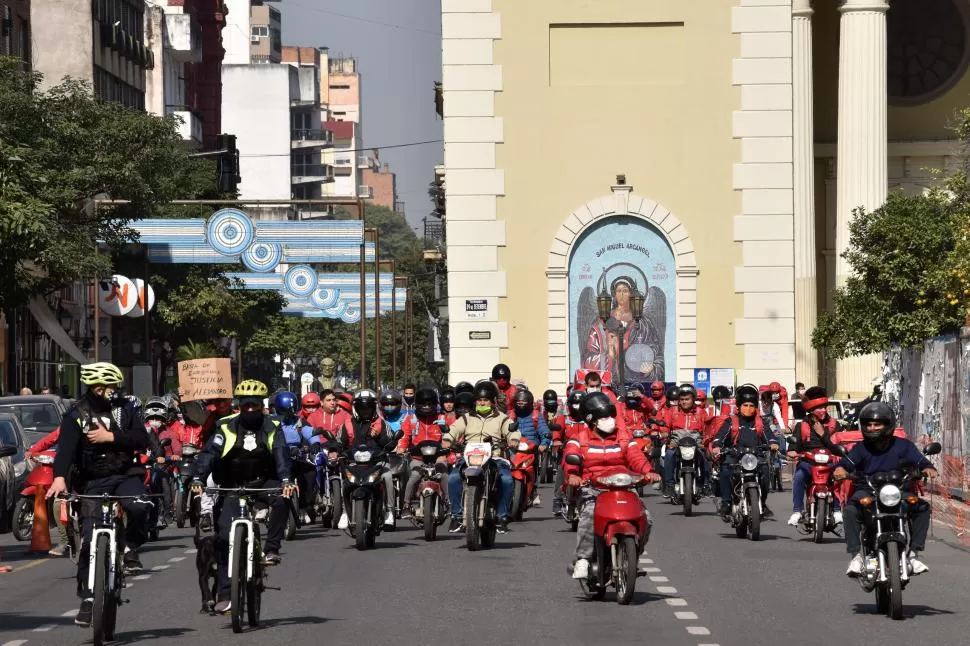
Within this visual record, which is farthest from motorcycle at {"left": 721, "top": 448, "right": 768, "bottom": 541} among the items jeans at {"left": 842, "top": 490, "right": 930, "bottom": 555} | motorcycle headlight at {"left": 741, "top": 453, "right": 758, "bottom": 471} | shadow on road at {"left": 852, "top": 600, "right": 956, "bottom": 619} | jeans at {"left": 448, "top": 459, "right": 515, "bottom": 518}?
jeans at {"left": 842, "top": 490, "right": 930, "bottom": 555}

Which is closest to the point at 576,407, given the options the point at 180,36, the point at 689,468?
the point at 689,468

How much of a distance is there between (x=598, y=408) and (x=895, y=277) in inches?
1178

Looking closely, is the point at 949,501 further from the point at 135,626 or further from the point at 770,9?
the point at 770,9

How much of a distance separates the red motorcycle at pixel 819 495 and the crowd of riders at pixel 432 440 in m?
0.18

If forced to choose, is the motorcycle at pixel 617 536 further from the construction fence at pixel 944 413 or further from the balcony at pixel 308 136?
the balcony at pixel 308 136

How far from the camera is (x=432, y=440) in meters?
24.8

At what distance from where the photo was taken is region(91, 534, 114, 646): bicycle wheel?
44.5ft

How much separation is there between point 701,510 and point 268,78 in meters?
132

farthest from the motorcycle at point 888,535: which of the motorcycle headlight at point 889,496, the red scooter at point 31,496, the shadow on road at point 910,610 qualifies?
the red scooter at point 31,496

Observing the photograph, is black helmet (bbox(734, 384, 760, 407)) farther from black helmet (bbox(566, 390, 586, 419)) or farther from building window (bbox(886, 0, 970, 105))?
building window (bbox(886, 0, 970, 105))

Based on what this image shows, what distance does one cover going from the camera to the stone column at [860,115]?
55.5 metres

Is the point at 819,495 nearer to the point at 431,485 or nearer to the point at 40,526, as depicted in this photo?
the point at 431,485

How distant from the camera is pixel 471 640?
46.0 feet

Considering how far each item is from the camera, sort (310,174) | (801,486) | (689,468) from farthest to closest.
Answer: (310,174) < (689,468) < (801,486)
